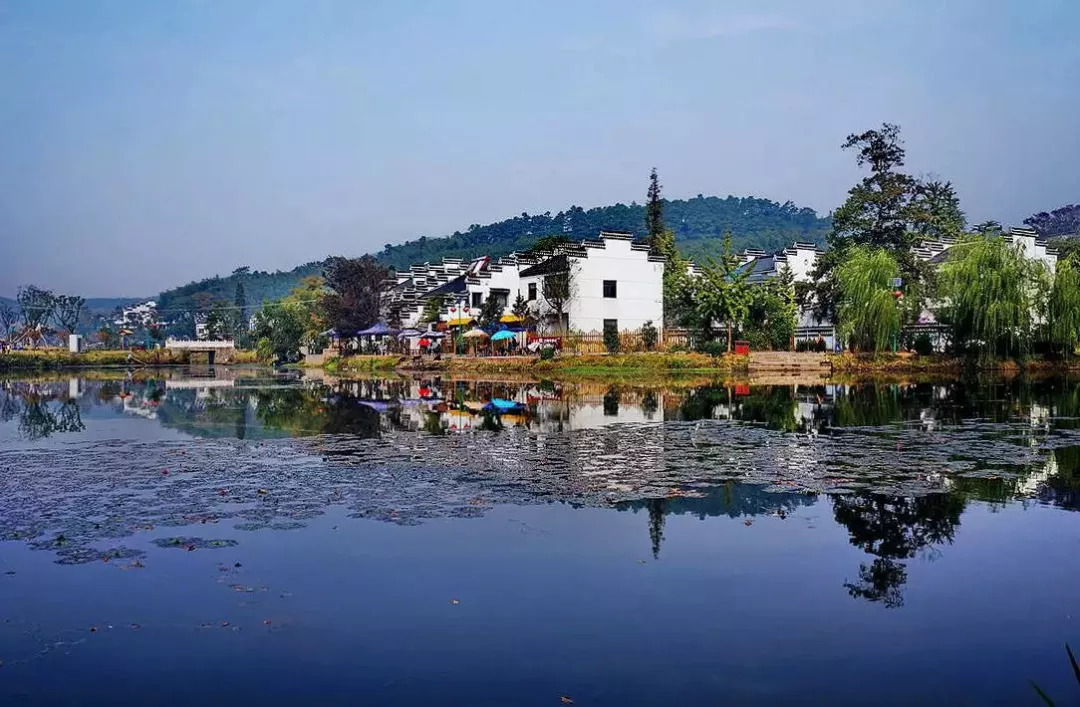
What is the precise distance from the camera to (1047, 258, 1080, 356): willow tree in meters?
40.2

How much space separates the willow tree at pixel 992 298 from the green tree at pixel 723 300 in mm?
10278

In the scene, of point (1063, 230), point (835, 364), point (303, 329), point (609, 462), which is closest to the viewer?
point (609, 462)

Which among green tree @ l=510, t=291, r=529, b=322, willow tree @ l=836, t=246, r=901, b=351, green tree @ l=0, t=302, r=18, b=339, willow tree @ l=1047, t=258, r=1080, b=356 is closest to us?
willow tree @ l=1047, t=258, r=1080, b=356

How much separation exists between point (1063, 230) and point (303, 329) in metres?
97.7

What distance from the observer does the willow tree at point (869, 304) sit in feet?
145

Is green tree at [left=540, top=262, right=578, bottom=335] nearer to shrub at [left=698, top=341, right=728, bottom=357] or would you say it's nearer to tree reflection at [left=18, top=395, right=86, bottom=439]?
shrub at [left=698, top=341, right=728, bottom=357]

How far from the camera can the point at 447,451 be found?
50.3 feet

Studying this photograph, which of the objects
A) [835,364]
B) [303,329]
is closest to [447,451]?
[835,364]

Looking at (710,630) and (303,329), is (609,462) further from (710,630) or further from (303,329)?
(303,329)

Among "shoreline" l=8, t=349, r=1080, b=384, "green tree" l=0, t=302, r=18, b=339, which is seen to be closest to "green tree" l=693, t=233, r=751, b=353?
"shoreline" l=8, t=349, r=1080, b=384

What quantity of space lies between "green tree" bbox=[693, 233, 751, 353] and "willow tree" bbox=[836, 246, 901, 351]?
5265 mm

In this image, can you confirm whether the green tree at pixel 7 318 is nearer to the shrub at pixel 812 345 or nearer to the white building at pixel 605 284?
the white building at pixel 605 284

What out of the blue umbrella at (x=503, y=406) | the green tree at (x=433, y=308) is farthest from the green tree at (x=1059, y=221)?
the blue umbrella at (x=503, y=406)

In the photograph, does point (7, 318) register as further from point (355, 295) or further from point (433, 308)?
point (433, 308)
